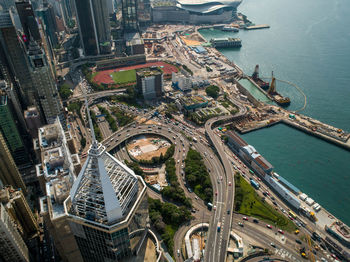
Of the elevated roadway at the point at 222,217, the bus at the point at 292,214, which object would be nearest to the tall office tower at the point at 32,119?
the elevated roadway at the point at 222,217

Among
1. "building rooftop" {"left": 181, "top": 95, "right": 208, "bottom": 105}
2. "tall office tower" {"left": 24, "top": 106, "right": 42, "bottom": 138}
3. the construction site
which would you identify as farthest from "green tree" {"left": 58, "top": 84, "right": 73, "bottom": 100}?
"building rooftop" {"left": 181, "top": 95, "right": 208, "bottom": 105}

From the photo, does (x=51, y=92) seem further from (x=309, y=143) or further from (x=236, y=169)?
(x=309, y=143)

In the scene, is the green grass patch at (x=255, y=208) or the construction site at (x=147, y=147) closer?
the green grass patch at (x=255, y=208)

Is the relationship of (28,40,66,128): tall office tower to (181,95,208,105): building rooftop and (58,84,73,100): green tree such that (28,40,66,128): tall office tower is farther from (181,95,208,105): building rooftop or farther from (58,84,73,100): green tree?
(181,95,208,105): building rooftop

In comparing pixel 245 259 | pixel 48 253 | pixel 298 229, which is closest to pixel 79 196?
pixel 48 253

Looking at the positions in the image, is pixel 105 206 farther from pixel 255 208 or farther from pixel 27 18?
pixel 27 18

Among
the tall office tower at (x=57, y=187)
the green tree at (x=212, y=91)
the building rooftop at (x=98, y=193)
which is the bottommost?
the green tree at (x=212, y=91)

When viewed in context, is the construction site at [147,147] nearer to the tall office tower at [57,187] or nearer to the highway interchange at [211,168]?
the highway interchange at [211,168]
